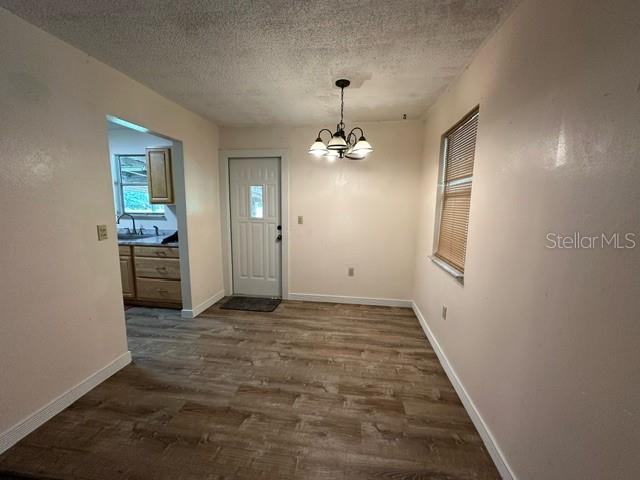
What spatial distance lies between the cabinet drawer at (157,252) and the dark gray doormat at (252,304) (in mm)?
919

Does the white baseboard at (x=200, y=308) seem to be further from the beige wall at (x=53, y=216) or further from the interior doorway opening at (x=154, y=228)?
the beige wall at (x=53, y=216)

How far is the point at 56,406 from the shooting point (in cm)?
172

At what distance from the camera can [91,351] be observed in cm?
195

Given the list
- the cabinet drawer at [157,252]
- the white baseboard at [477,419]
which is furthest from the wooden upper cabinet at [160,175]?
the white baseboard at [477,419]

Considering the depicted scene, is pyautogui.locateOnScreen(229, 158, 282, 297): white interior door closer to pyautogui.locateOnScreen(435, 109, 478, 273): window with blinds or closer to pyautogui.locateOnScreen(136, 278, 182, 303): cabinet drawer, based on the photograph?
pyautogui.locateOnScreen(136, 278, 182, 303): cabinet drawer

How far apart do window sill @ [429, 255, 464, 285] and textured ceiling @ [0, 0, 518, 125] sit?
5.03ft

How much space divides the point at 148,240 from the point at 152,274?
0.47m

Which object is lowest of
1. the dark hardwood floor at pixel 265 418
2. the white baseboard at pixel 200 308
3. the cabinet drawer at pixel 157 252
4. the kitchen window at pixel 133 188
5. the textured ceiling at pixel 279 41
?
the dark hardwood floor at pixel 265 418

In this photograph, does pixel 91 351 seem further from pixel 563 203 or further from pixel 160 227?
pixel 563 203

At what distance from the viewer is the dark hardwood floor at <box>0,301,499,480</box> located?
4.61 ft

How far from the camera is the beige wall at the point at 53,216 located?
1476 millimetres

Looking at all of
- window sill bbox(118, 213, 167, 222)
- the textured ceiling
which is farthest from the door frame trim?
window sill bbox(118, 213, 167, 222)

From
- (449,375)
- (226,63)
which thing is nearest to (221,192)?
(226,63)

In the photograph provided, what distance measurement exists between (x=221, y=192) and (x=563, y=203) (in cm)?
352
